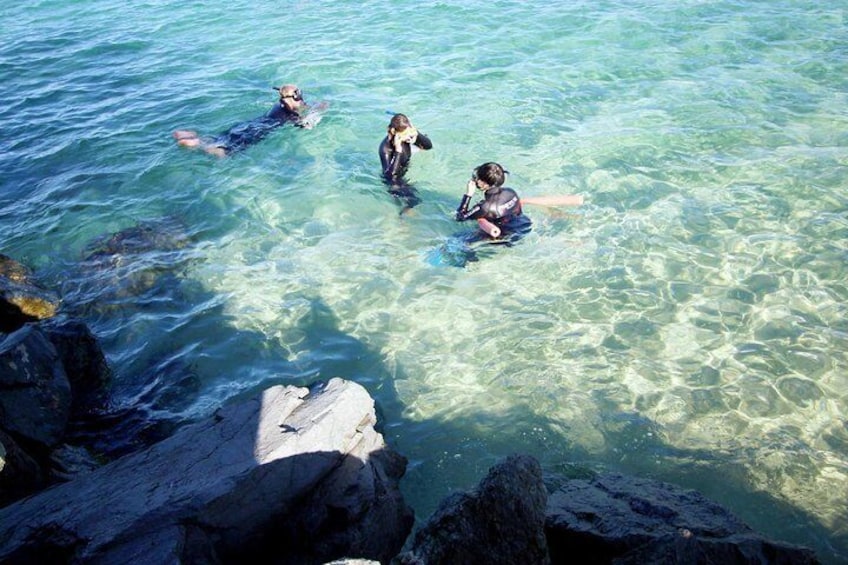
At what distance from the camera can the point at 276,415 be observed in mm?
4363

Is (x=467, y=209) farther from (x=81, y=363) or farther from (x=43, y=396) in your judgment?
(x=43, y=396)

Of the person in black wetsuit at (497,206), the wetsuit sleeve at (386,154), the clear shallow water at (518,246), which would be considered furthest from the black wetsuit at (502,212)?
the wetsuit sleeve at (386,154)

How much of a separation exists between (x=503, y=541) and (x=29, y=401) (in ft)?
13.9

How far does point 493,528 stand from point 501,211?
4.87m

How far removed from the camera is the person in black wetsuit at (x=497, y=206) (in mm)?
7531

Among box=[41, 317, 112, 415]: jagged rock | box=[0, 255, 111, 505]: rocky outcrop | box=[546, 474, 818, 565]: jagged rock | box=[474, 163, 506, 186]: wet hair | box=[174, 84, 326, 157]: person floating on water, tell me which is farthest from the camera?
box=[174, 84, 326, 157]: person floating on water

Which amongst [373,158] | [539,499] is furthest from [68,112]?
[539,499]

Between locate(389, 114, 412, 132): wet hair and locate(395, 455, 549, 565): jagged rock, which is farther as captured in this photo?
locate(389, 114, 412, 132): wet hair

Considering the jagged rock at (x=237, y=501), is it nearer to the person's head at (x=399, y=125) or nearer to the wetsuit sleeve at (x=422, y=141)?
the person's head at (x=399, y=125)

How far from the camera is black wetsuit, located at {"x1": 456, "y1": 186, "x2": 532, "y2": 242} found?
7.53 meters

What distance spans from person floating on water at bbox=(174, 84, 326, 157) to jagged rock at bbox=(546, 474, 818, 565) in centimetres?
892

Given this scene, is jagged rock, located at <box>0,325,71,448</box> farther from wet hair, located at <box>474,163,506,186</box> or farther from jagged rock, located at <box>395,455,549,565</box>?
wet hair, located at <box>474,163,506,186</box>

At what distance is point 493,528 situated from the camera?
11.0 ft

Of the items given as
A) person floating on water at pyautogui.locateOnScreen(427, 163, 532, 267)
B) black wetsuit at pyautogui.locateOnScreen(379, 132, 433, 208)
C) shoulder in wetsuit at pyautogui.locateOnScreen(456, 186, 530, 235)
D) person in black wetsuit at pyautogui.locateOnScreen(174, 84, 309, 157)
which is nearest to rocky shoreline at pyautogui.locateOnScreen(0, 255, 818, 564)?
person floating on water at pyautogui.locateOnScreen(427, 163, 532, 267)
